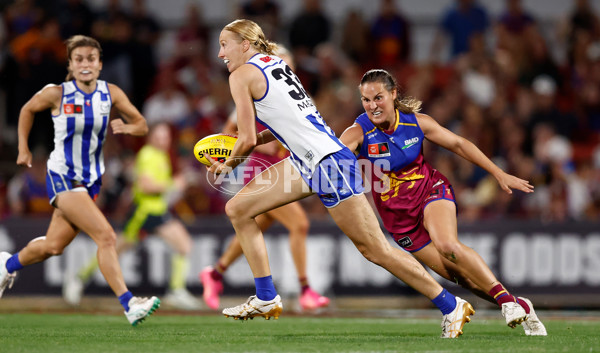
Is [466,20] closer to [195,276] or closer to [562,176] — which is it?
[562,176]

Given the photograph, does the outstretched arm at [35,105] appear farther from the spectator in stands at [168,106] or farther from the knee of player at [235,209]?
the spectator in stands at [168,106]

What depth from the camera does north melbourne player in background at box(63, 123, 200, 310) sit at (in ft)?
35.1

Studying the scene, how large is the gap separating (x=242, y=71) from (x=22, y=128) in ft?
7.84

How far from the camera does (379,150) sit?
6637 mm

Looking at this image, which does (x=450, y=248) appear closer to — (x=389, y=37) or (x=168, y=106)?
(x=168, y=106)

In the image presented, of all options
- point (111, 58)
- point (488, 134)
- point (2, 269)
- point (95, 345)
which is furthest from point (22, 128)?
point (488, 134)

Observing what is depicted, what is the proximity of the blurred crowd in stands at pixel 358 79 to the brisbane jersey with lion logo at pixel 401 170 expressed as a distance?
5.06m

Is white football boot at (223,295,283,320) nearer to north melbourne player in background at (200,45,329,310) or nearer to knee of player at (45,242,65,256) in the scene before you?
knee of player at (45,242,65,256)

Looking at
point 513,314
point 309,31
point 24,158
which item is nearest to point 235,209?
point 513,314

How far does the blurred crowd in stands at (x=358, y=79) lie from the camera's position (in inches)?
482

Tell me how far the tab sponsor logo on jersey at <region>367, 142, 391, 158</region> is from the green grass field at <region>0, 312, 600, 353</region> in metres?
1.37

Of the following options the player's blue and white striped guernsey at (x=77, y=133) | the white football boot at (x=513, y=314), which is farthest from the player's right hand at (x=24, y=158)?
the white football boot at (x=513, y=314)

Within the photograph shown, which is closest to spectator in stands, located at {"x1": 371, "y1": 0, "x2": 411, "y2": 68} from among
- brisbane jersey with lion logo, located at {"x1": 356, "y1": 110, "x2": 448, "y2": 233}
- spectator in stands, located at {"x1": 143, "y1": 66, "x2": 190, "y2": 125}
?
spectator in stands, located at {"x1": 143, "y1": 66, "x2": 190, "y2": 125}

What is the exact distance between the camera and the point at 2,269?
762 centimetres
